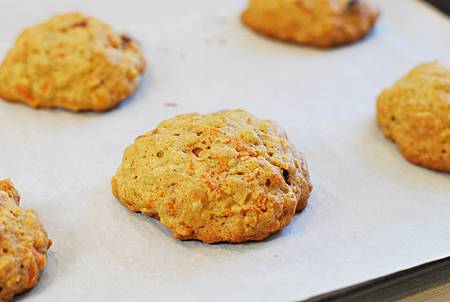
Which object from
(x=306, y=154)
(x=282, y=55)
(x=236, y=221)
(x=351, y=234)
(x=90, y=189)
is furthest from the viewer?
(x=282, y=55)

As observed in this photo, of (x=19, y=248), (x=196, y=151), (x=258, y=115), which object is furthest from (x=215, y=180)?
(x=258, y=115)

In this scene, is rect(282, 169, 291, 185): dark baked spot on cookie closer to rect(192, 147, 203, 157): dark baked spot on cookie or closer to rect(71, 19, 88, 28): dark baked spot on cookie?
rect(192, 147, 203, 157): dark baked spot on cookie

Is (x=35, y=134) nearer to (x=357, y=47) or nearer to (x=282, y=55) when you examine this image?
(x=282, y=55)

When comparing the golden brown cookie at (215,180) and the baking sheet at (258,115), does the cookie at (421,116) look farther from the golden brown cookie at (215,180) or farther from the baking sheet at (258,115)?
the golden brown cookie at (215,180)

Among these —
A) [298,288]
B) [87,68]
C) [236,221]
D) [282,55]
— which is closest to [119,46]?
[87,68]

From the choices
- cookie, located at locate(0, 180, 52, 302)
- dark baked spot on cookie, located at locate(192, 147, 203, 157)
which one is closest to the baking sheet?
cookie, located at locate(0, 180, 52, 302)

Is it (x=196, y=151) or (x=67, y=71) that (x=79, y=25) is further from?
(x=196, y=151)

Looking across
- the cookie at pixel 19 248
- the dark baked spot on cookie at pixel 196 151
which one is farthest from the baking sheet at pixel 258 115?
the dark baked spot on cookie at pixel 196 151
